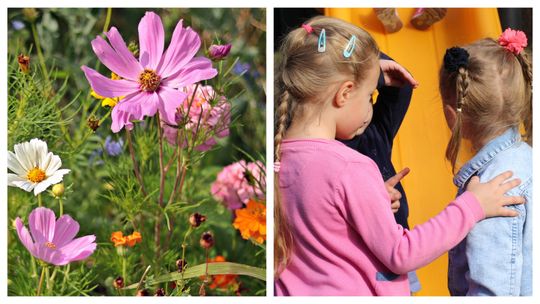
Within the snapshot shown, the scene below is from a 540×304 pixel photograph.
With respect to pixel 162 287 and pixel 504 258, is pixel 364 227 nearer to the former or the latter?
pixel 504 258

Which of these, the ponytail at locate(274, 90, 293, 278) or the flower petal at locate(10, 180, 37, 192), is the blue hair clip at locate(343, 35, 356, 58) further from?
the flower petal at locate(10, 180, 37, 192)

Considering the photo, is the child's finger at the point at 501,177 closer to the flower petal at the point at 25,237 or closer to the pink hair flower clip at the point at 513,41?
the pink hair flower clip at the point at 513,41

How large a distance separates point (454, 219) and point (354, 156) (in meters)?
0.21

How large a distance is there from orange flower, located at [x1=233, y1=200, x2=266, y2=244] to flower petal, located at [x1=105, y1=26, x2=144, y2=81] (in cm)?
33

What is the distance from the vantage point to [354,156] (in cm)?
150

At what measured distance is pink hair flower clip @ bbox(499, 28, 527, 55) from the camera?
1569mm

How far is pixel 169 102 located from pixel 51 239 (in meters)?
0.32

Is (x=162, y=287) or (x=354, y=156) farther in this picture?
(x=162, y=287)

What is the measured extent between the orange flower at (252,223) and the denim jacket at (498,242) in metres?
0.36

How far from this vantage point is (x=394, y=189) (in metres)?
1.58

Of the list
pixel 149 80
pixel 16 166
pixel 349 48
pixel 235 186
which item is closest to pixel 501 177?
pixel 349 48

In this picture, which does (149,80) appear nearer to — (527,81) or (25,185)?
(25,185)

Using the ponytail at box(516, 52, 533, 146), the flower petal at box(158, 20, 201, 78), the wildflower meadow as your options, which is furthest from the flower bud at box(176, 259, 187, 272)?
the ponytail at box(516, 52, 533, 146)
